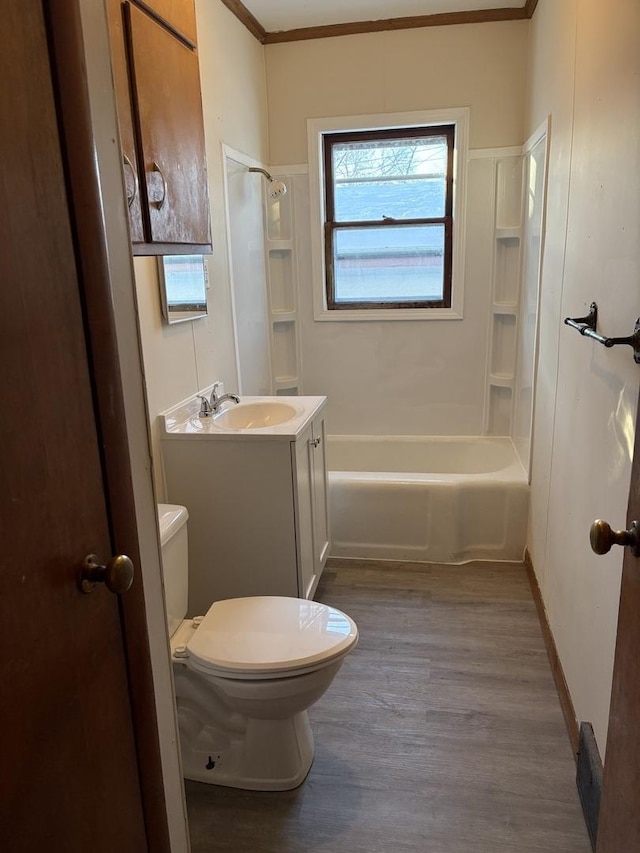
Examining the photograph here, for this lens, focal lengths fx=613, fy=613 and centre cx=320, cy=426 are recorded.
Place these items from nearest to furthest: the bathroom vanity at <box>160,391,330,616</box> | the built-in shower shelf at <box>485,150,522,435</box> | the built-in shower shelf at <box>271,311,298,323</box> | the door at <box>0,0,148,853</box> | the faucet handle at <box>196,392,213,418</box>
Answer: the door at <box>0,0,148,853</box> → the bathroom vanity at <box>160,391,330,616</box> → the faucet handle at <box>196,392,213,418</box> → the built-in shower shelf at <box>485,150,522,435</box> → the built-in shower shelf at <box>271,311,298,323</box>

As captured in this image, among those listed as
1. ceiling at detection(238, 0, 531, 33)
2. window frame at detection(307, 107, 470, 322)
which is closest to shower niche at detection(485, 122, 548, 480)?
window frame at detection(307, 107, 470, 322)

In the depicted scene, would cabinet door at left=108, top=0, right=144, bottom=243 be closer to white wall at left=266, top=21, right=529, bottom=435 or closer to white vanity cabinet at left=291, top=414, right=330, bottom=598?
white vanity cabinet at left=291, top=414, right=330, bottom=598

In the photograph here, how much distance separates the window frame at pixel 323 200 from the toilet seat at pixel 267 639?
7.06 ft

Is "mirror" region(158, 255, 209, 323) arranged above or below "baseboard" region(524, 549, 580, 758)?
above

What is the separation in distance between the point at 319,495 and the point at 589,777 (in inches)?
53.6

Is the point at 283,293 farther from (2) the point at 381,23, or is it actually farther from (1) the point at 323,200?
(2) the point at 381,23

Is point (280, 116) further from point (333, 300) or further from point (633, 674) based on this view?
point (633, 674)

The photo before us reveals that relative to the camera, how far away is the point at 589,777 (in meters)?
1.55

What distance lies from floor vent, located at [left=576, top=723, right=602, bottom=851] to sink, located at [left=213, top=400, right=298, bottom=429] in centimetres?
148

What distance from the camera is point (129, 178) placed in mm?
1447

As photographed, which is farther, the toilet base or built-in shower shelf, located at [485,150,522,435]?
built-in shower shelf, located at [485,150,522,435]

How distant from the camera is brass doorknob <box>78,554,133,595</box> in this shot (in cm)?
83

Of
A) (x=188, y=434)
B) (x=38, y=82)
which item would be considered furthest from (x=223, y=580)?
(x=38, y=82)

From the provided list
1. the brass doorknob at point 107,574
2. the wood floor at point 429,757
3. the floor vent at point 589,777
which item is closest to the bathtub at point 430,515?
the wood floor at point 429,757
